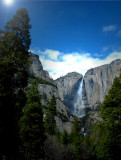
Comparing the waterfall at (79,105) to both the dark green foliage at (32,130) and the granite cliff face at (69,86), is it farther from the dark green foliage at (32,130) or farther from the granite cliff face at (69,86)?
the dark green foliage at (32,130)

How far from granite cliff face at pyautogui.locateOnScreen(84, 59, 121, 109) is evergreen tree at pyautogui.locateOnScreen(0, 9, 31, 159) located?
4242 inches

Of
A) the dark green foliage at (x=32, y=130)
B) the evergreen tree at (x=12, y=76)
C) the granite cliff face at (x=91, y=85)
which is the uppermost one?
the granite cliff face at (x=91, y=85)

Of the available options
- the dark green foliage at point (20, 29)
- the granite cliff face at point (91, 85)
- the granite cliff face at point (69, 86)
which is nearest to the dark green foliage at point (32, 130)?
the dark green foliage at point (20, 29)

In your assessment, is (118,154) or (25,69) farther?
(25,69)

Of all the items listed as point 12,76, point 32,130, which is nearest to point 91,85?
point 32,130

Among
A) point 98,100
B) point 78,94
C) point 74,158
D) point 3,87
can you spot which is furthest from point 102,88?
point 3,87

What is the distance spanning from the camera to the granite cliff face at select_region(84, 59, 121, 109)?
111062mm

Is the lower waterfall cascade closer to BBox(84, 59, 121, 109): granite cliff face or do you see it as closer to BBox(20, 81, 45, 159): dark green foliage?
BBox(84, 59, 121, 109): granite cliff face

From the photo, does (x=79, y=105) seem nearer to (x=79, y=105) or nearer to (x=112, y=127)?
(x=79, y=105)

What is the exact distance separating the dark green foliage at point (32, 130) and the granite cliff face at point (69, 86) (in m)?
101

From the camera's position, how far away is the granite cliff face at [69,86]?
4739 inches

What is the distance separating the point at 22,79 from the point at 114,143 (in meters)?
8.16

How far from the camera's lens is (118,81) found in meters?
10.9

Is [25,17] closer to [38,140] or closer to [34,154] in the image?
[38,140]
